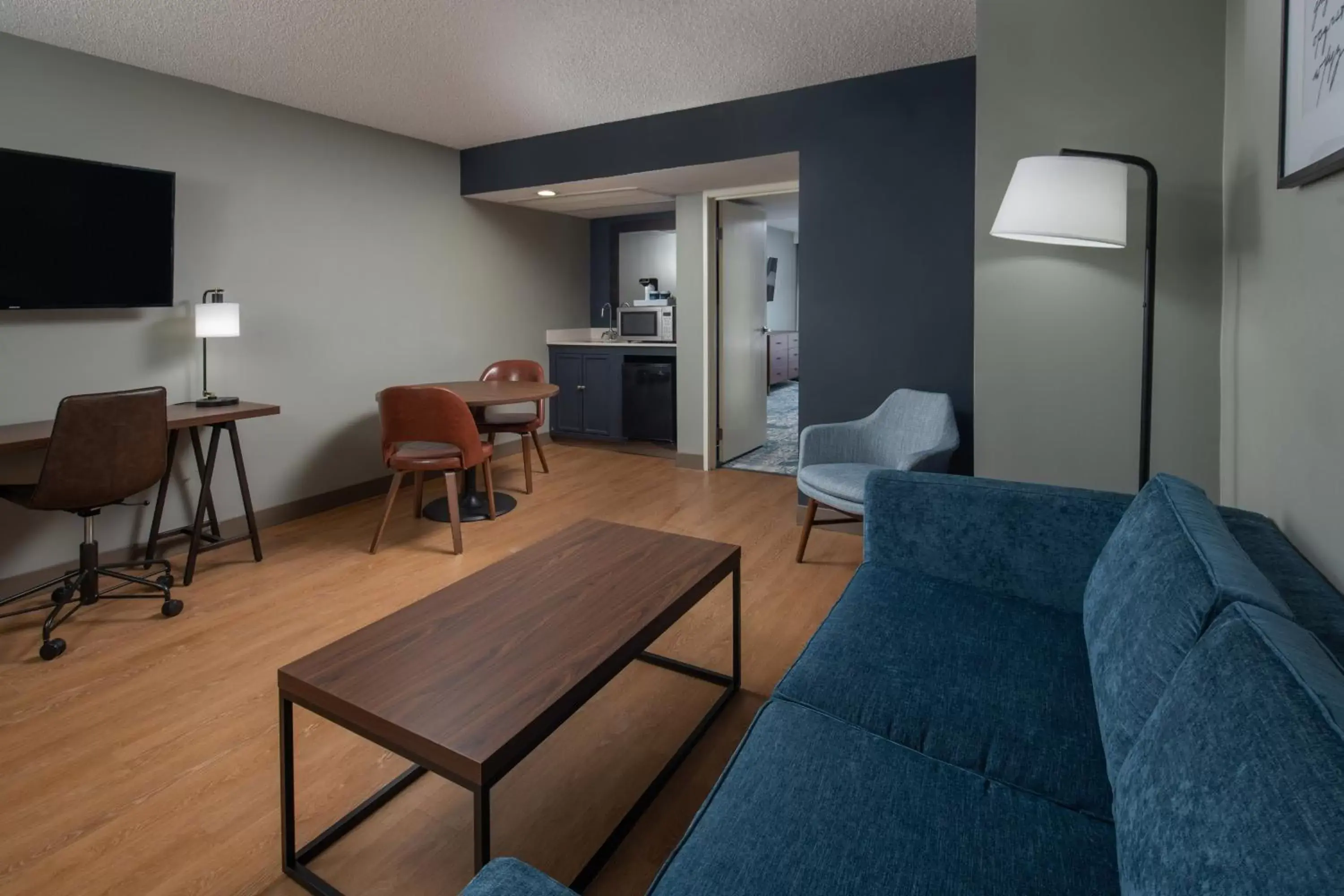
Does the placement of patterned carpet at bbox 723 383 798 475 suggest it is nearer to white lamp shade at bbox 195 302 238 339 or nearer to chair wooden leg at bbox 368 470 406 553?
chair wooden leg at bbox 368 470 406 553

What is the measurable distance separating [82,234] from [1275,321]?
4.13 metres

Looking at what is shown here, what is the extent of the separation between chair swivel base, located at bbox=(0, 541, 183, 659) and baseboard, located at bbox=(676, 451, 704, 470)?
3.19m

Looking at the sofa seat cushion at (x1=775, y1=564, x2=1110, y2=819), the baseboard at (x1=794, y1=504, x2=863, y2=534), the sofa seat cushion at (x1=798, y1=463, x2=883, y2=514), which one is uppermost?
the sofa seat cushion at (x1=798, y1=463, x2=883, y2=514)

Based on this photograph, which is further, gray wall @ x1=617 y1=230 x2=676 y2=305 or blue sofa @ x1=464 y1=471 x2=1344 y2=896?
gray wall @ x1=617 y1=230 x2=676 y2=305

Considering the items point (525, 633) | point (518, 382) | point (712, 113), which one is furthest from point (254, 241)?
point (525, 633)

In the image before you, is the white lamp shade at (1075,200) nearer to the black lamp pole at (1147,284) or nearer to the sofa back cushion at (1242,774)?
the black lamp pole at (1147,284)

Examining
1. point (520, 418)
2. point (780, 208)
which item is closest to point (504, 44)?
point (520, 418)

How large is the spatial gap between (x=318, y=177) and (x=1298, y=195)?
4355 mm

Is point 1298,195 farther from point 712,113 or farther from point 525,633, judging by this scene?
point 712,113

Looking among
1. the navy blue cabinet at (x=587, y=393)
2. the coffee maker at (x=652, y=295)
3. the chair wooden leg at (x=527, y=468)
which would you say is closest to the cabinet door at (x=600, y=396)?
the navy blue cabinet at (x=587, y=393)

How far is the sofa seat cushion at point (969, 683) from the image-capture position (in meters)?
1.09

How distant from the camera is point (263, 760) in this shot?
1.81 meters

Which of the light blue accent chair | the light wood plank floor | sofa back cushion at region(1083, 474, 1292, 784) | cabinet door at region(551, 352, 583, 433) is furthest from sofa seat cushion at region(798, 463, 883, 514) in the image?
cabinet door at region(551, 352, 583, 433)

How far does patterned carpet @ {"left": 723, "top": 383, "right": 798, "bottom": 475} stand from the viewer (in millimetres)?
5168
